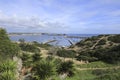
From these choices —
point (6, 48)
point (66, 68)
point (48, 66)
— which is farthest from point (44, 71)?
point (6, 48)

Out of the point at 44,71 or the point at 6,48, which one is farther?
the point at 6,48

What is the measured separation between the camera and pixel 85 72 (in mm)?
32562

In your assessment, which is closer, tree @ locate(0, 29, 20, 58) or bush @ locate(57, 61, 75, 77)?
tree @ locate(0, 29, 20, 58)

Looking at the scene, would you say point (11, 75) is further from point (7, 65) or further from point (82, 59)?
point (82, 59)

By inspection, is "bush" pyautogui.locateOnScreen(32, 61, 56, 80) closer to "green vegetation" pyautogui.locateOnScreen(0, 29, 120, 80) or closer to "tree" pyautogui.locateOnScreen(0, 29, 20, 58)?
"green vegetation" pyautogui.locateOnScreen(0, 29, 120, 80)

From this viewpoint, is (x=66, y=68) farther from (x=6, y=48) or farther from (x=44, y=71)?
(x=44, y=71)

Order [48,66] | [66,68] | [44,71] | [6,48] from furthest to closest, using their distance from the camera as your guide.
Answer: [6,48] → [66,68] → [48,66] → [44,71]

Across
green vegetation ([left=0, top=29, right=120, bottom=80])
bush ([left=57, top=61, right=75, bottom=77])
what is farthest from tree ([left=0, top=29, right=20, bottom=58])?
bush ([left=57, top=61, right=75, bottom=77])

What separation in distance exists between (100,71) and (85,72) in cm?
203

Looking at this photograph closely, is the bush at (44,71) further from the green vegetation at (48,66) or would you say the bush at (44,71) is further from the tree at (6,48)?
the tree at (6,48)

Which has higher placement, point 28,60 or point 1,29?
point 1,29

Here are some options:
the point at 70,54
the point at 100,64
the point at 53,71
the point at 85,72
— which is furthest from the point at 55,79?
the point at 70,54

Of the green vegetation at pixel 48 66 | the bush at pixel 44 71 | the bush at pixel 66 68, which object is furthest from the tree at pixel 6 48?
the bush at pixel 44 71

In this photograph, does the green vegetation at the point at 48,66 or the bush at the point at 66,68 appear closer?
the green vegetation at the point at 48,66
